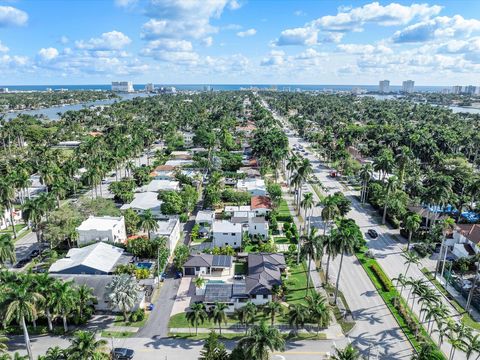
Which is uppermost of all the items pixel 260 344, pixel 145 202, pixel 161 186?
pixel 260 344

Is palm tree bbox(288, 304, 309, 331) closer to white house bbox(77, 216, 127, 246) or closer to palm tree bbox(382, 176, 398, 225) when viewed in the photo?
white house bbox(77, 216, 127, 246)

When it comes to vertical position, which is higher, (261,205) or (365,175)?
(365,175)

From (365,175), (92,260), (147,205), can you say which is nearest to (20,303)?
(92,260)

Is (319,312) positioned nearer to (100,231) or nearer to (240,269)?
(240,269)

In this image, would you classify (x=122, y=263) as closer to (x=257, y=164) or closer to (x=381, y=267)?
(x=381, y=267)

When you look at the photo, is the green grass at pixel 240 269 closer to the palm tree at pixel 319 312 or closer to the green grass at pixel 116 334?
the palm tree at pixel 319 312

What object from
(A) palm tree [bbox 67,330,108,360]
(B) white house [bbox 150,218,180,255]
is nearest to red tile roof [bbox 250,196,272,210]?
(B) white house [bbox 150,218,180,255]

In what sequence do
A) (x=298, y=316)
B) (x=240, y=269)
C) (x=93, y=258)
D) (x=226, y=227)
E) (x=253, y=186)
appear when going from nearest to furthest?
1. (x=298, y=316)
2. (x=93, y=258)
3. (x=240, y=269)
4. (x=226, y=227)
5. (x=253, y=186)
